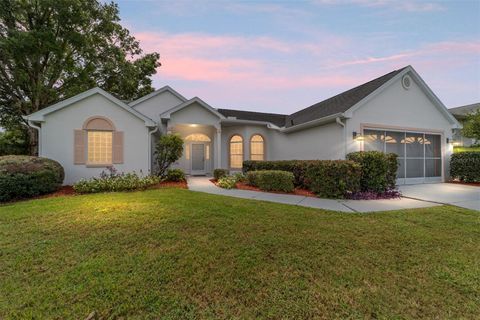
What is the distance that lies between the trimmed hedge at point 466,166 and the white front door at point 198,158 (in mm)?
14739

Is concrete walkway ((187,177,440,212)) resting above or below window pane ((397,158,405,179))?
below

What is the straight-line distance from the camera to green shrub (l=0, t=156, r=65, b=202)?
7.20 meters

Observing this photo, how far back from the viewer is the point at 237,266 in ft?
9.90

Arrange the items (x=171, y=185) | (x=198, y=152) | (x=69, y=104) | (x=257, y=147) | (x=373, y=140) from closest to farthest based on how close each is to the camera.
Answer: (x=69, y=104), (x=171, y=185), (x=373, y=140), (x=198, y=152), (x=257, y=147)

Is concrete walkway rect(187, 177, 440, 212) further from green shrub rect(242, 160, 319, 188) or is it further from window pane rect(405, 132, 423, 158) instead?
window pane rect(405, 132, 423, 158)

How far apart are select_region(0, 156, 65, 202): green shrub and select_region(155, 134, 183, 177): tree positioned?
13.9ft

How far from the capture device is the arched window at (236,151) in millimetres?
15064

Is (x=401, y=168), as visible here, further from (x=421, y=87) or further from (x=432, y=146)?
(x=421, y=87)

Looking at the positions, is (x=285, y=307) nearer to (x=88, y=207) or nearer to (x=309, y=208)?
(x=309, y=208)

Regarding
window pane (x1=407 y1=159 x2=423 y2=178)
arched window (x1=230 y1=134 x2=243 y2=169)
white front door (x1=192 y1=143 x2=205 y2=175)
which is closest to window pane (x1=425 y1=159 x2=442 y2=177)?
window pane (x1=407 y1=159 x2=423 y2=178)

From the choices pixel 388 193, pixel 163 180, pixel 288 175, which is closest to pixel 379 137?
pixel 388 193

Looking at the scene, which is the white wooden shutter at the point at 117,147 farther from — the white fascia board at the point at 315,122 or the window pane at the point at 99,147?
the white fascia board at the point at 315,122

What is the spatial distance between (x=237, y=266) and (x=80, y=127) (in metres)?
10.6

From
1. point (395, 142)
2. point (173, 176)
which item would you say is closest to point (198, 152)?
point (173, 176)
